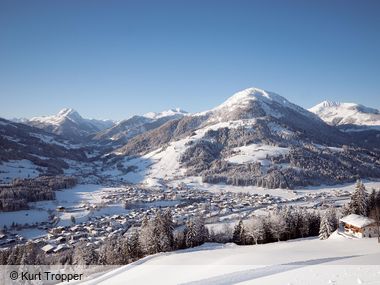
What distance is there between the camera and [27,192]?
12019cm

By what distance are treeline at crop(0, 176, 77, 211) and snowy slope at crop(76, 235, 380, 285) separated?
7782 centimetres

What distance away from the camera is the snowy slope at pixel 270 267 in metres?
20.5

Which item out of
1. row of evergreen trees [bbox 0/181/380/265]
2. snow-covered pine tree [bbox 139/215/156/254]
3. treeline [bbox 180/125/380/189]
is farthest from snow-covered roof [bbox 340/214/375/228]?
treeline [bbox 180/125/380/189]

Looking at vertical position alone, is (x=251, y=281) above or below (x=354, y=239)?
above

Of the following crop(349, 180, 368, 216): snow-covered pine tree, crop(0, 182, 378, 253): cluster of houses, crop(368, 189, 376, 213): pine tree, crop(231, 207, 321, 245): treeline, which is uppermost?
crop(349, 180, 368, 216): snow-covered pine tree

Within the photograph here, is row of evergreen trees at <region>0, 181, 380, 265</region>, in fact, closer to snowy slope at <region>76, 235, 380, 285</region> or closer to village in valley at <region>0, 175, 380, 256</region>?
village in valley at <region>0, 175, 380, 256</region>

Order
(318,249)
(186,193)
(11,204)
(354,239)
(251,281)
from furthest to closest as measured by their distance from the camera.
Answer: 1. (186,193)
2. (11,204)
3. (354,239)
4. (318,249)
5. (251,281)

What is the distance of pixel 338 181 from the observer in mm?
166500

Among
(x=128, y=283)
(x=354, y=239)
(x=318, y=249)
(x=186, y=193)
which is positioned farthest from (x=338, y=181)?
(x=128, y=283)

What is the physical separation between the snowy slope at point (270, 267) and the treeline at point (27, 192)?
77.8 metres

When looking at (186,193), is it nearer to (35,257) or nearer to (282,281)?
(35,257)

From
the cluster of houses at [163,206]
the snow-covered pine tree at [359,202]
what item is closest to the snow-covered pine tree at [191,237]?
the cluster of houses at [163,206]

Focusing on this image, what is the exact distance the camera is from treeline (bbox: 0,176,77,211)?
347 ft

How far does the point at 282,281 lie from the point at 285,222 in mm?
40409
